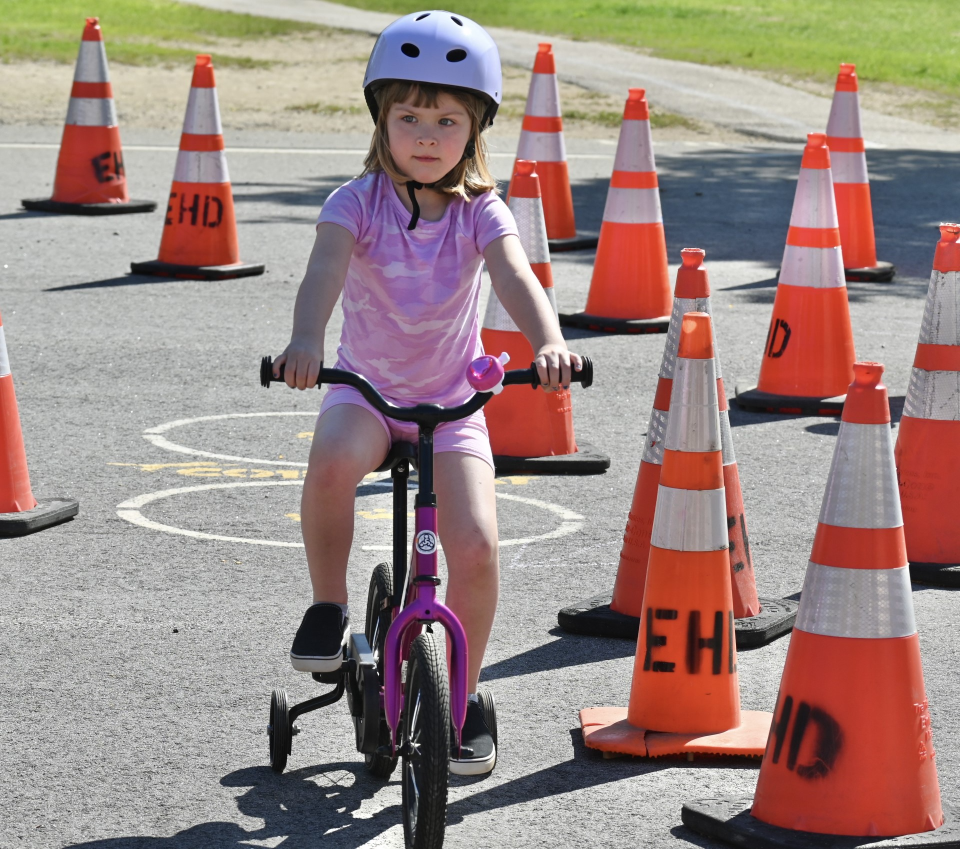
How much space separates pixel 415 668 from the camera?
142 inches

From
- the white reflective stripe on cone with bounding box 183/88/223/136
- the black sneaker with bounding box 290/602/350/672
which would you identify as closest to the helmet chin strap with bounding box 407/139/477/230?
the black sneaker with bounding box 290/602/350/672

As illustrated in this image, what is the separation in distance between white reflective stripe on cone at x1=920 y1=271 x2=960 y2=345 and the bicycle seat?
2451 millimetres

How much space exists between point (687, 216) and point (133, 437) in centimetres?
673

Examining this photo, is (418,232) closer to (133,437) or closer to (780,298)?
(133,437)

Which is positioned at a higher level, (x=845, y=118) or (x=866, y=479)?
(x=845, y=118)

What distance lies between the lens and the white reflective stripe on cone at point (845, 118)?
11.1 meters

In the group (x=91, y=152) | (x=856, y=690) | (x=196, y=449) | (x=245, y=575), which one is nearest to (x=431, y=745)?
(x=856, y=690)

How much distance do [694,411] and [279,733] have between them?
1.28 meters

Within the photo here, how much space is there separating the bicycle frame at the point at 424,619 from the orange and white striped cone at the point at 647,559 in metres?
1.48

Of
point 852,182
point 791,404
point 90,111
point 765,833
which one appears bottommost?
point 765,833

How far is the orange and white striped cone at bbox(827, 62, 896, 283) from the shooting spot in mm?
11031

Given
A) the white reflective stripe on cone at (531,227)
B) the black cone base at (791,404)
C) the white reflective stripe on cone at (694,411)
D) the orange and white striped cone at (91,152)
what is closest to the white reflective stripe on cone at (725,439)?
the white reflective stripe on cone at (694,411)

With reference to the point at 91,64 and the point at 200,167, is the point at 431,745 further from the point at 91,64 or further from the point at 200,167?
the point at 91,64

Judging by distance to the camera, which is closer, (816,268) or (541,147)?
(816,268)
